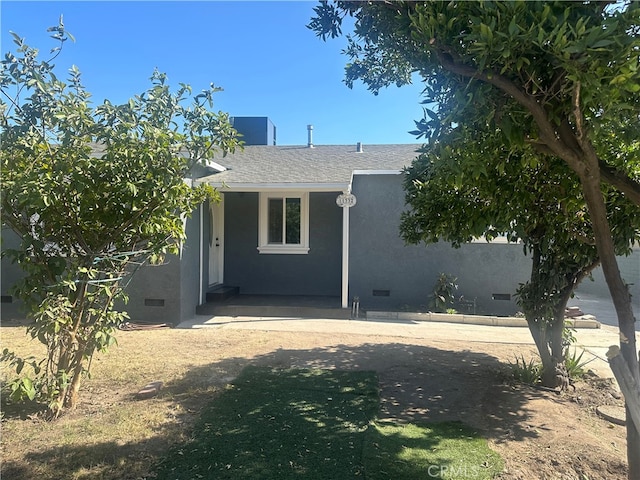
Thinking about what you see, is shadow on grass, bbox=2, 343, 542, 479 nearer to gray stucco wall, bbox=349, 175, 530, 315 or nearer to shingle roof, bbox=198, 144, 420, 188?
gray stucco wall, bbox=349, 175, 530, 315

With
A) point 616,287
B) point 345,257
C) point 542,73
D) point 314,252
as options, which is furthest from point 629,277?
point 542,73

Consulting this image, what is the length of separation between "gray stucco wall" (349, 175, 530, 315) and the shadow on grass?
3117 millimetres

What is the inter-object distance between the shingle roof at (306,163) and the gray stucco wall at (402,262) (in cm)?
83

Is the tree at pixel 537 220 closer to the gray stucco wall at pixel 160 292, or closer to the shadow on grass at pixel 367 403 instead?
the shadow on grass at pixel 367 403

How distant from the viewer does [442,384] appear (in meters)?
5.35

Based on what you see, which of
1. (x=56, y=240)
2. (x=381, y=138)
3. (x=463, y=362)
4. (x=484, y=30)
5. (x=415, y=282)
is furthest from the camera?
(x=381, y=138)

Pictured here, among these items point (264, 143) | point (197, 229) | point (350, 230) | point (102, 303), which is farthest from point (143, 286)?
point (264, 143)

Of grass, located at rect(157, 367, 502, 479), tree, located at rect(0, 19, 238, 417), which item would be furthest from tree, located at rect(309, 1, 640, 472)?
tree, located at rect(0, 19, 238, 417)

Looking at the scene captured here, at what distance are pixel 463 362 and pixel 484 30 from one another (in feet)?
18.3

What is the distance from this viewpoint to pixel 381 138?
1320cm

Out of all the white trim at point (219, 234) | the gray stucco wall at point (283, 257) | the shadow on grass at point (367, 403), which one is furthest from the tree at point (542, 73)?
the white trim at point (219, 234)

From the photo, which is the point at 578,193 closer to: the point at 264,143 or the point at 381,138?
the point at 381,138

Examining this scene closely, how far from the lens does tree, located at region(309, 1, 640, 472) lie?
185 cm

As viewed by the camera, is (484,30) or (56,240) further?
(56,240)
